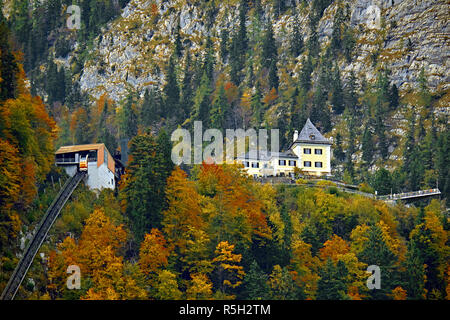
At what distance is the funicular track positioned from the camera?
258 ft

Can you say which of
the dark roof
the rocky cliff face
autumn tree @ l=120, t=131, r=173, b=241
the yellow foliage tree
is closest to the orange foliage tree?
autumn tree @ l=120, t=131, r=173, b=241

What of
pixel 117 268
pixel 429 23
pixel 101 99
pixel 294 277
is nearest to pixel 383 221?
pixel 294 277

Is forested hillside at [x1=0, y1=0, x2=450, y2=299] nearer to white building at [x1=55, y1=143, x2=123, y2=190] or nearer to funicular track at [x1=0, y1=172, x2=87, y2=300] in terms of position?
funicular track at [x1=0, y1=172, x2=87, y2=300]

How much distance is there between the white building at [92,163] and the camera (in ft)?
326

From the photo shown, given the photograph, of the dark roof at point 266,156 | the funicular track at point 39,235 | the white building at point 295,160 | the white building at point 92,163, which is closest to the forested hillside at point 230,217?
the funicular track at point 39,235

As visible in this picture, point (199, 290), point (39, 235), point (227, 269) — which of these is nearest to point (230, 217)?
point (227, 269)

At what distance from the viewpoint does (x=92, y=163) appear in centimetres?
9981

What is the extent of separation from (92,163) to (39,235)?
50.2 ft

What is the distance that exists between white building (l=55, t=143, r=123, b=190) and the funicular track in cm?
131

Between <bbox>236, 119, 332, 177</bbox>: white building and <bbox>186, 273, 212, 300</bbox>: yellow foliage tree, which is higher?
<bbox>236, 119, 332, 177</bbox>: white building

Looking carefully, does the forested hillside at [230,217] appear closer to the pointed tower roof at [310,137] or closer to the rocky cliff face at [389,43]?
the pointed tower roof at [310,137]

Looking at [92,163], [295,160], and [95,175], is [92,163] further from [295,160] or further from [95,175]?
[295,160]

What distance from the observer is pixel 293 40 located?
190 m
